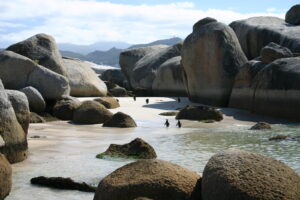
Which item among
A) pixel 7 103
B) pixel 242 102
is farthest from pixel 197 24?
pixel 7 103

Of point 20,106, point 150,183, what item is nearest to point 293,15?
point 20,106

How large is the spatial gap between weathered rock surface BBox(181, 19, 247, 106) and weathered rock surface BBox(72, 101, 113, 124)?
7.88 metres

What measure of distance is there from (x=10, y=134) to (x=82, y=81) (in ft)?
61.0

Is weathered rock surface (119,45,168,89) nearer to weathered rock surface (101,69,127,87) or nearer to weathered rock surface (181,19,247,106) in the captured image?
weathered rock surface (101,69,127,87)

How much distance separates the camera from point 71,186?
8711mm

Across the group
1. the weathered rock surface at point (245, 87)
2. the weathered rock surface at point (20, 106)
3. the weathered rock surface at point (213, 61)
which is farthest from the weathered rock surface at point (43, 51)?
the weathered rock surface at point (20, 106)

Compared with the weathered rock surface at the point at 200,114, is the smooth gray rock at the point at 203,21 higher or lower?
higher

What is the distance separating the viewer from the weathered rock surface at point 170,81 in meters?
32.5

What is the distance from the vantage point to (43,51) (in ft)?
79.2

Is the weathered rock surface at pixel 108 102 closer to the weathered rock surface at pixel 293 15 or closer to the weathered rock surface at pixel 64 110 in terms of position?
the weathered rock surface at pixel 64 110

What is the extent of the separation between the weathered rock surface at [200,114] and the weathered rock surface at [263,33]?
11.2 meters

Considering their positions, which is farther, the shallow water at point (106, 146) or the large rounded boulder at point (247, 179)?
the shallow water at point (106, 146)

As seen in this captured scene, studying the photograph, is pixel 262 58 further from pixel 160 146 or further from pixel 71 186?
pixel 71 186

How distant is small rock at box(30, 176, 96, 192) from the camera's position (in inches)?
340
